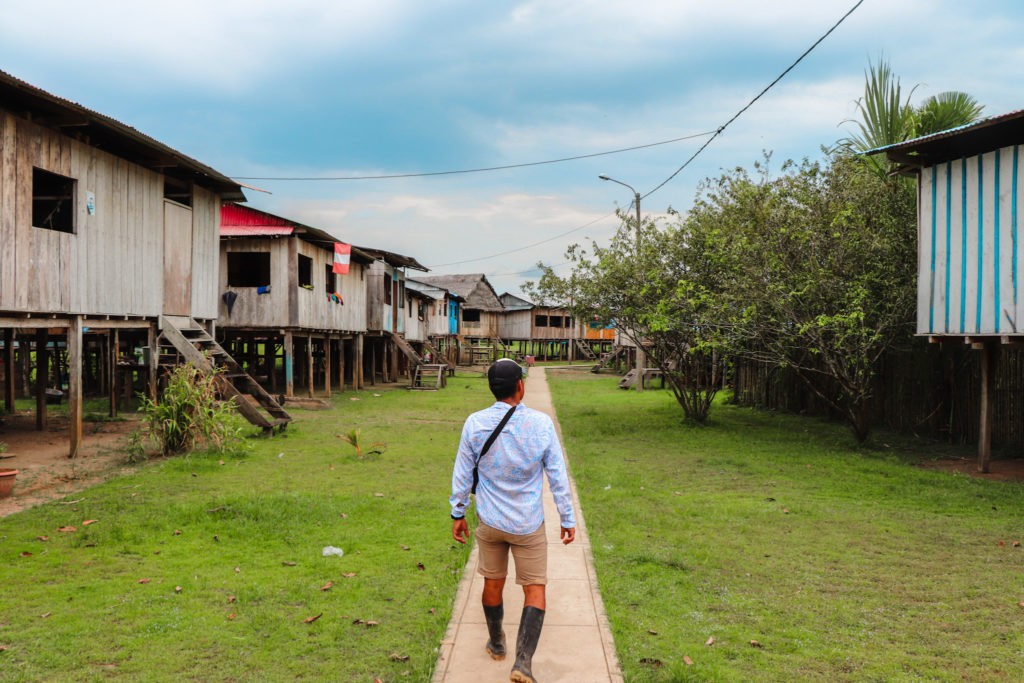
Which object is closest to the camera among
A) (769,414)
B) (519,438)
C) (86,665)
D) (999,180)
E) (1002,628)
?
(519,438)

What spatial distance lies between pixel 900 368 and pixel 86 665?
13.9 metres

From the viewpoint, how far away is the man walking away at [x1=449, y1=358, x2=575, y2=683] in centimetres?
384

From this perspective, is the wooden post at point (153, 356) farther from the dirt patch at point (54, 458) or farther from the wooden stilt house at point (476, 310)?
the wooden stilt house at point (476, 310)

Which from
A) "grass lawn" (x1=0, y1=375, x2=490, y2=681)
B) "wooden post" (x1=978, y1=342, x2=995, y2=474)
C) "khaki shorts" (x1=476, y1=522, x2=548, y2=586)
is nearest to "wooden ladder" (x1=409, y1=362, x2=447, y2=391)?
"grass lawn" (x1=0, y1=375, x2=490, y2=681)

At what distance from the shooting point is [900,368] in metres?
13.7

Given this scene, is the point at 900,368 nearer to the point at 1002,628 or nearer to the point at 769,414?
the point at 769,414

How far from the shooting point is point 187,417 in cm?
1096

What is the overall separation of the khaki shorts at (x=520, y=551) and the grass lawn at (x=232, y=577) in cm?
77

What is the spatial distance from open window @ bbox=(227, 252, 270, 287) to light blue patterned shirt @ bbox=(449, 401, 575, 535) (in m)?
16.8

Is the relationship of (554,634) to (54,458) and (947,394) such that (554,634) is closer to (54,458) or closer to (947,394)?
(54,458)

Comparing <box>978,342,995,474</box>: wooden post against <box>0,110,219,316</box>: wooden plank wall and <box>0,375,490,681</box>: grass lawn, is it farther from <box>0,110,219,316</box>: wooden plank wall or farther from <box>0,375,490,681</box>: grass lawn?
<box>0,110,219,316</box>: wooden plank wall

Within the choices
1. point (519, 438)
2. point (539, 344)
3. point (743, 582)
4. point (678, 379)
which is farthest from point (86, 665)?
point (539, 344)

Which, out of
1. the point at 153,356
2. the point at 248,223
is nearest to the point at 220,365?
the point at 153,356

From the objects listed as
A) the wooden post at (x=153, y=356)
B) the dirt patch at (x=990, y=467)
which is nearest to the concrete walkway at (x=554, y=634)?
the dirt patch at (x=990, y=467)
